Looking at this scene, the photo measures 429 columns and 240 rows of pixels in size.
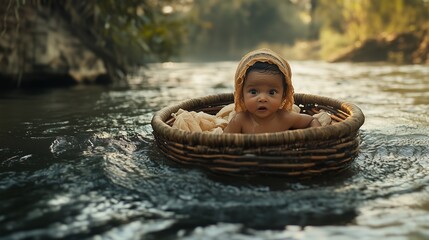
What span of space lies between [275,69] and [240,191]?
0.91m

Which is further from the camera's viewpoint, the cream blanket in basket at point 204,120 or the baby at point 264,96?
the cream blanket in basket at point 204,120

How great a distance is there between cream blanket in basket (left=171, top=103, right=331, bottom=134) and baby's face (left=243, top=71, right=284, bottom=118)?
0.38 m

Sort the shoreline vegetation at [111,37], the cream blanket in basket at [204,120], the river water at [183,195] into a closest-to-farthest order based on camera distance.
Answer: the river water at [183,195] → the cream blanket in basket at [204,120] → the shoreline vegetation at [111,37]

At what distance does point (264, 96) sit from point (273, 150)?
0.60 meters

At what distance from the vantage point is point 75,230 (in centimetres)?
183

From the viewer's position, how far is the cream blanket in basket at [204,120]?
10.4 feet

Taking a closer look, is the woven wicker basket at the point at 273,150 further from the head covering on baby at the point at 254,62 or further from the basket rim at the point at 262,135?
the head covering on baby at the point at 254,62

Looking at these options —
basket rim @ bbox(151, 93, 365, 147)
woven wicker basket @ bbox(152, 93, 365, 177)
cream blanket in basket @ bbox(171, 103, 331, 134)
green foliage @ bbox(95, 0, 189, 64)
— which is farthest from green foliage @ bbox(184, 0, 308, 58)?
woven wicker basket @ bbox(152, 93, 365, 177)

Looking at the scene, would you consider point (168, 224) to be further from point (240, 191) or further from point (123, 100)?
point (123, 100)

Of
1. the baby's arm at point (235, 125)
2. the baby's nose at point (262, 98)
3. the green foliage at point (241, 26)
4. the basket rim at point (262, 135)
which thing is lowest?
the green foliage at point (241, 26)

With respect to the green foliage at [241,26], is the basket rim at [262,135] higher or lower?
higher

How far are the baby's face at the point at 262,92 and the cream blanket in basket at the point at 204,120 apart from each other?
1.25 ft

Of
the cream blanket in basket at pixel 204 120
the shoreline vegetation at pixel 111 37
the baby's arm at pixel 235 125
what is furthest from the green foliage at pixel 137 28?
the baby's arm at pixel 235 125

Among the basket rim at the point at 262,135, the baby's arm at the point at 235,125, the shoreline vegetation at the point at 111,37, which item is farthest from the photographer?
the shoreline vegetation at the point at 111,37
